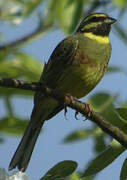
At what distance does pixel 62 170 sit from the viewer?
1.37 m

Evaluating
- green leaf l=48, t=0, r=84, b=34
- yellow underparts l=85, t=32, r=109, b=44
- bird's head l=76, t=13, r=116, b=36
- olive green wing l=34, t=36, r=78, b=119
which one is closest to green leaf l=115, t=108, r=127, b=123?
green leaf l=48, t=0, r=84, b=34

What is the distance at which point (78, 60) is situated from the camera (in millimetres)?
3076

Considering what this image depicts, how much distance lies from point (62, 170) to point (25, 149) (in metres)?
1.63

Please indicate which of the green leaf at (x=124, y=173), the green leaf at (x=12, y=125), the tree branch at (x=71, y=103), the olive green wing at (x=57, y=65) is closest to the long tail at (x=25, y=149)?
the olive green wing at (x=57, y=65)

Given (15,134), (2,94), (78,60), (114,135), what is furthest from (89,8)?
(114,135)

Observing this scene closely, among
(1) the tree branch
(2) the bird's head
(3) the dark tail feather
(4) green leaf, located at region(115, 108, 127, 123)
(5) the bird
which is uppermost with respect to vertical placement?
(4) green leaf, located at region(115, 108, 127, 123)

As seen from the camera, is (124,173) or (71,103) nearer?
(124,173)

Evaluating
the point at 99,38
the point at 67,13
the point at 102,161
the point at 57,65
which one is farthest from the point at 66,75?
the point at 102,161

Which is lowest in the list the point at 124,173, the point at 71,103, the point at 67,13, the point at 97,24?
the point at 97,24

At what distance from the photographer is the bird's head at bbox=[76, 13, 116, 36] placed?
371cm

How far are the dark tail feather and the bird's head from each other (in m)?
1.13

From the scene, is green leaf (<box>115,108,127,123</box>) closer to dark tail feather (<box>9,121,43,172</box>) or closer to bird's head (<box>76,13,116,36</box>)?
dark tail feather (<box>9,121,43,172</box>)

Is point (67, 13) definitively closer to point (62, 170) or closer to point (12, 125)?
point (12, 125)

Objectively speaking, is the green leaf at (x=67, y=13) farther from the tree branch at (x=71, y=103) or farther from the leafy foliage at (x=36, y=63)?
the tree branch at (x=71, y=103)
